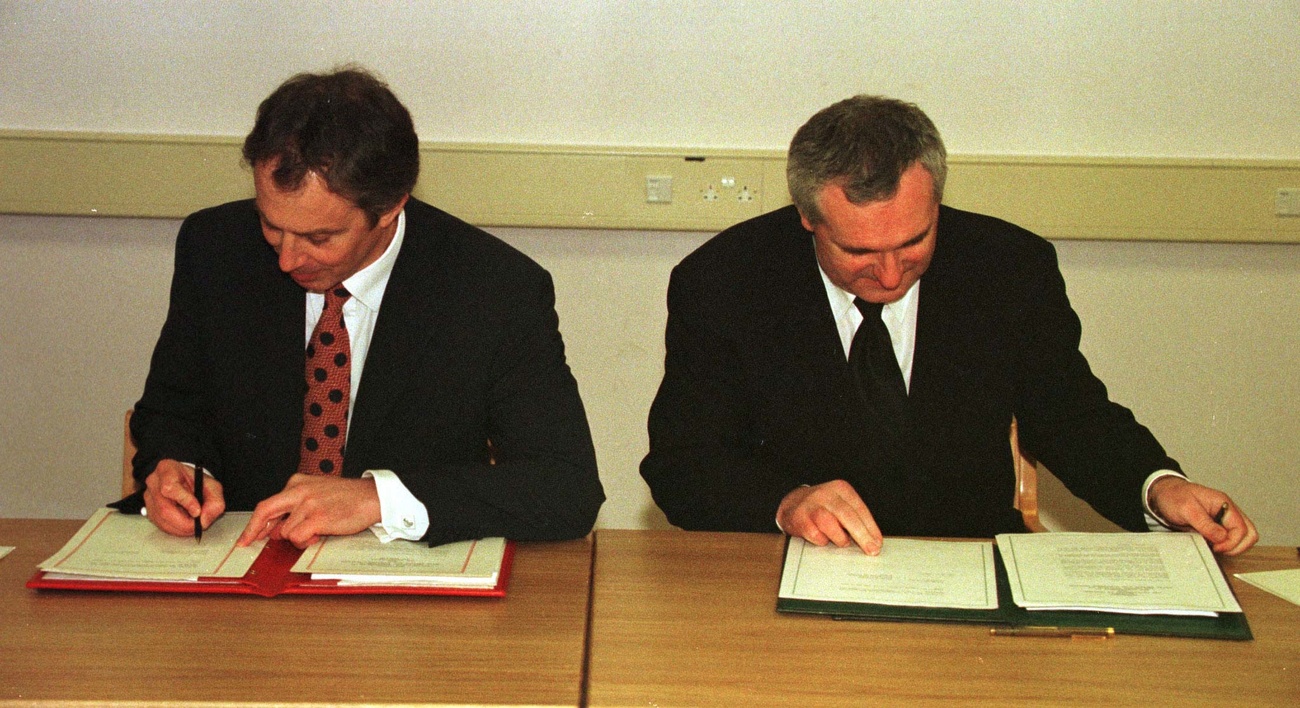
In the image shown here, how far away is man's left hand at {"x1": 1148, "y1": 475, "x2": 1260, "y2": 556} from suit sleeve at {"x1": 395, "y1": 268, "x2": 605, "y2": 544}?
1003 mm

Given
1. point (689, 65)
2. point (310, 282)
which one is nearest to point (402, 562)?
point (310, 282)

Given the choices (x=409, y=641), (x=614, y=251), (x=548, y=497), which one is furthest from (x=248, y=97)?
(x=409, y=641)

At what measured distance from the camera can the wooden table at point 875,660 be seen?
5.44ft

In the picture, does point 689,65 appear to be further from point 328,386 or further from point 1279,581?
point 1279,581

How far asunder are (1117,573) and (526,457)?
42.1 inches

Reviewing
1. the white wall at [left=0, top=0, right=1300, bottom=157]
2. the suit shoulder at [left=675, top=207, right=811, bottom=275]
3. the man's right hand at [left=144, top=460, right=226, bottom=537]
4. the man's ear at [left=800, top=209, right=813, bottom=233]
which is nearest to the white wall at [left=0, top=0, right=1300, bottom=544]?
the white wall at [left=0, top=0, right=1300, bottom=157]

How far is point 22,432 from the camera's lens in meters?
3.82

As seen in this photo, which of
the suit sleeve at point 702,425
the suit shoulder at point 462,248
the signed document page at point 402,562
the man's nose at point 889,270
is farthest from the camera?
the suit shoulder at point 462,248

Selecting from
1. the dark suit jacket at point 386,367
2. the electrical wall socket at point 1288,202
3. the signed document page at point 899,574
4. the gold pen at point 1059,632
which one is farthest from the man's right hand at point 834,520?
the electrical wall socket at point 1288,202

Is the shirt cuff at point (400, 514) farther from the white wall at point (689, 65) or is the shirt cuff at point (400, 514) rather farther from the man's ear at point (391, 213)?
the white wall at point (689, 65)

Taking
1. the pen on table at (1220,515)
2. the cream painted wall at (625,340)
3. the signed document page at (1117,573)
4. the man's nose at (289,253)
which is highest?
the man's nose at (289,253)

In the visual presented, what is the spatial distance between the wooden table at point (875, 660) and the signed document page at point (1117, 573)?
0.21 feet

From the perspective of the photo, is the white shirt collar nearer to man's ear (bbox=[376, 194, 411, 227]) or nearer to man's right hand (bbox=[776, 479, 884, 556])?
man's ear (bbox=[376, 194, 411, 227])

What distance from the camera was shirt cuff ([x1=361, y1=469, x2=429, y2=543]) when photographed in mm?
2090
